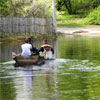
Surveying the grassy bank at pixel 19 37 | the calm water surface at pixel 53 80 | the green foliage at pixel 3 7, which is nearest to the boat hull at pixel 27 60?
the calm water surface at pixel 53 80

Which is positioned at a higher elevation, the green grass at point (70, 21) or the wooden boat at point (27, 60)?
the wooden boat at point (27, 60)

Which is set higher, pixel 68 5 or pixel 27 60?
pixel 27 60

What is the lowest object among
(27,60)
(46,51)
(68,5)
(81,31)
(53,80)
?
(81,31)

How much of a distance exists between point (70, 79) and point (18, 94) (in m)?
4.10

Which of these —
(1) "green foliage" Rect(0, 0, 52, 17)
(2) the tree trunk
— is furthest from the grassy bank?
(2) the tree trunk

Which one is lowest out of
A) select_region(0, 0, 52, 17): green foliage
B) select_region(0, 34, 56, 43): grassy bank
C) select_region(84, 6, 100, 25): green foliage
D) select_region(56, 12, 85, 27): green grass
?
select_region(56, 12, 85, 27): green grass

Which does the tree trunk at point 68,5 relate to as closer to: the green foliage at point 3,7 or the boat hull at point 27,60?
the green foliage at point 3,7

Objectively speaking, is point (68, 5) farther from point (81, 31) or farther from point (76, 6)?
point (81, 31)

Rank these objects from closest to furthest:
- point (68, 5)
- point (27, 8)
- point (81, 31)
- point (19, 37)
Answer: point (19, 37) < point (27, 8) < point (81, 31) < point (68, 5)

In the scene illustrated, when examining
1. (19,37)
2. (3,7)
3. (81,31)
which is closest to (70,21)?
(81,31)

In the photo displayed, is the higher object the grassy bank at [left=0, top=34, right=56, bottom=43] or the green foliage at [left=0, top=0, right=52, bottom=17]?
the green foliage at [left=0, top=0, right=52, bottom=17]

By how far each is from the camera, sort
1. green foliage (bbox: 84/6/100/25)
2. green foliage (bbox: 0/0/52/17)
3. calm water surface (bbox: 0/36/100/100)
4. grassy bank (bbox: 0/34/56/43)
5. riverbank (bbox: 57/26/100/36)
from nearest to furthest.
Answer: calm water surface (bbox: 0/36/100/100), grassy bank (bbox: 0/34/56/43), green foliage (bbox: 0/0/52/17), riverbank (bbox: 57/26/100/36), green foliage (bbox: 84/6/100/25)

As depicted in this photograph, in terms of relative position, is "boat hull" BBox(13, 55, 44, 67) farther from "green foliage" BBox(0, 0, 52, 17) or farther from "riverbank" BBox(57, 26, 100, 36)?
"riverbank" BBox(57, 26, 100, 36)

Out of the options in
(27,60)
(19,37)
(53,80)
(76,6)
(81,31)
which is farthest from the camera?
(76,6)
